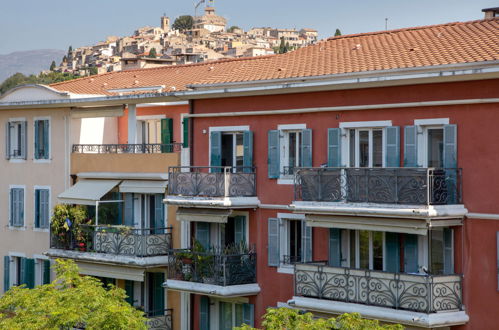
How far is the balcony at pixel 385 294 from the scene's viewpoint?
2514cm

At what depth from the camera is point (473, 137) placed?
25625 mm

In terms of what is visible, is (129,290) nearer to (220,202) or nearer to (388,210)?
(220,202)

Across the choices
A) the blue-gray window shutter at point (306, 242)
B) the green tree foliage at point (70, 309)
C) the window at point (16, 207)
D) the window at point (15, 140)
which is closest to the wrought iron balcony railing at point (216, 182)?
the blue-gray window shutter at point (306, 242)

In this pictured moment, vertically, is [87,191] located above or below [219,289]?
above

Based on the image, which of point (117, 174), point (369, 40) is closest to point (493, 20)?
point (369, 40)

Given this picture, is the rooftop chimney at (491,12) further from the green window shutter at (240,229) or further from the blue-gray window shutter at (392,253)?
the green window shutter at (240,229)

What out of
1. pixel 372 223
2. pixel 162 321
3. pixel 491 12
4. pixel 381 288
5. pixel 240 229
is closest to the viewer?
pixel 381 288

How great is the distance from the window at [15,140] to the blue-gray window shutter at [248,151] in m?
12.2

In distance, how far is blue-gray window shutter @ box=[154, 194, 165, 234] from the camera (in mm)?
35031

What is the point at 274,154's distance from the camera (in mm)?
30641

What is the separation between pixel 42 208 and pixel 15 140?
3035 mm

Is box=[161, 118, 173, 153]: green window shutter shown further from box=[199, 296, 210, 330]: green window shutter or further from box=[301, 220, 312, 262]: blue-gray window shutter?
box=[301, 220, 312, 262]: blue-gray window shutter

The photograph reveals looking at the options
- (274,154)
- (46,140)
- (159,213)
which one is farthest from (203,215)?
(46,140)

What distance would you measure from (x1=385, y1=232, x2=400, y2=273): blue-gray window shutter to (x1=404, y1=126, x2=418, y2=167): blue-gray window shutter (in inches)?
73.0
